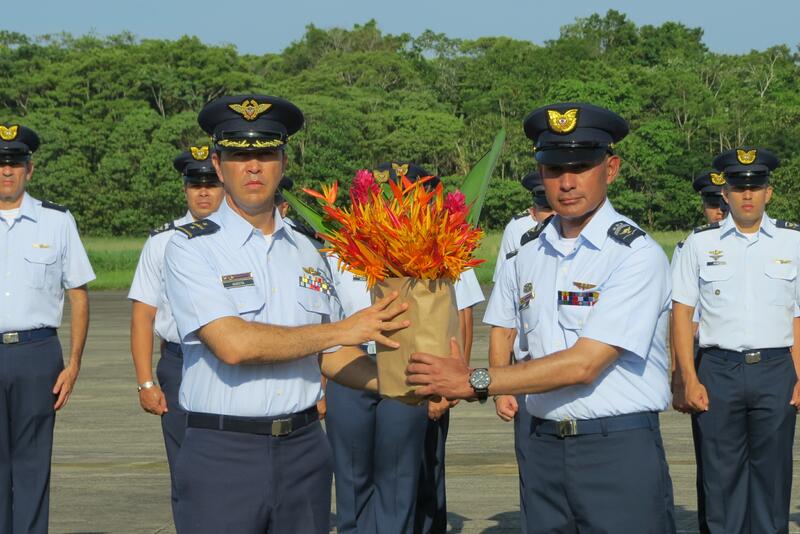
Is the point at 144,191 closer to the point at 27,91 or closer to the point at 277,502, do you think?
the point at 27,91

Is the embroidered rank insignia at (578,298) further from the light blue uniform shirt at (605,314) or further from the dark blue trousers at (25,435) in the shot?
the dark blue trousers at (25,435)

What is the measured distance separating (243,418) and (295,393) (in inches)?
8.0

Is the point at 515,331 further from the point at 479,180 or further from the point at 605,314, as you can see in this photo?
the point at 479,180

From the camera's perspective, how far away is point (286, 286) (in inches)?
179

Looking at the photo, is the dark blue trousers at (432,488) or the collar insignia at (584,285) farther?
the dark blue trousers at (432,488)

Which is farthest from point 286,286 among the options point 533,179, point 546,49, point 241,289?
point 546,49

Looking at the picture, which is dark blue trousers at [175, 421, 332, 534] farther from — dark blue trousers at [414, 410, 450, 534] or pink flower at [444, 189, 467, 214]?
dark blue trousers at [414, 410, 450, 534]

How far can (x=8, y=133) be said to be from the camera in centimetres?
722

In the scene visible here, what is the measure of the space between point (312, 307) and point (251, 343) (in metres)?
0.47

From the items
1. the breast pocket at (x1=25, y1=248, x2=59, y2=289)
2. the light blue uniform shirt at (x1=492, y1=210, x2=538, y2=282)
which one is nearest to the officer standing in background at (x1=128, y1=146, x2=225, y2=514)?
the breast pocket at (x1=25, y1=248, x2=59, y2=289)

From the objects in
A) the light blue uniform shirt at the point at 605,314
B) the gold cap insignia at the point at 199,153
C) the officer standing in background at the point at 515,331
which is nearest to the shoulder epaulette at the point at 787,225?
the officer standing in background at the point at 515,331

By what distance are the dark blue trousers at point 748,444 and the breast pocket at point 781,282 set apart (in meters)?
0.33

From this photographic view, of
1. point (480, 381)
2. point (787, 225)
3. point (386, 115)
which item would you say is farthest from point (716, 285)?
point (386, 115)

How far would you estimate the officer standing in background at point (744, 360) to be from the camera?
744 cm
